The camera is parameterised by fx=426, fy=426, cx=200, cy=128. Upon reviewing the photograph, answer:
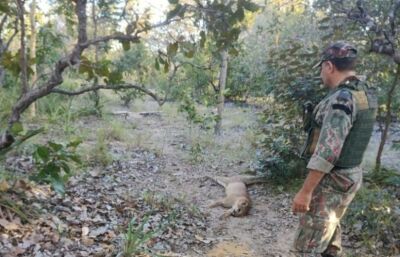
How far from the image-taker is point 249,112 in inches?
459

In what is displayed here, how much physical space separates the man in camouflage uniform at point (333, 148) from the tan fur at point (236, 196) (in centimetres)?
190

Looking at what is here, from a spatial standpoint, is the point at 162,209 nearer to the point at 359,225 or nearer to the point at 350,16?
the point at 359,225

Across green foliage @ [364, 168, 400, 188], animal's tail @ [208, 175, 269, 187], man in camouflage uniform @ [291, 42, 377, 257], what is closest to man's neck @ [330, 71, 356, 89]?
man in camouflage uniform @ [291, 42, 377, 257]

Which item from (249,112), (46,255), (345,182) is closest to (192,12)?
(345,182)

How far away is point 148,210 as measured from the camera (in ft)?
13.5

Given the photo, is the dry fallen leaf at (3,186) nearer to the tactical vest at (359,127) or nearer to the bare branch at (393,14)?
the tactical vest at (359,127)

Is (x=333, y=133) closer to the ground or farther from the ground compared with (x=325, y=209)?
farther from the ground

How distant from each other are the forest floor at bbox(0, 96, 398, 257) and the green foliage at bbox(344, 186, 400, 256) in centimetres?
60

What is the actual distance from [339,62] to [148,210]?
7.90ft

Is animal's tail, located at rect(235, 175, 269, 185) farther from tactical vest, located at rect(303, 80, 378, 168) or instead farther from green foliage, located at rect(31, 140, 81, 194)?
green foliage, located at rect(31, 140, 81, 194)

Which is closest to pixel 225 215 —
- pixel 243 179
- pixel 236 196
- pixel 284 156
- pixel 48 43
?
pixel 236 196

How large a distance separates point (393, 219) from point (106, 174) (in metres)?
3.15

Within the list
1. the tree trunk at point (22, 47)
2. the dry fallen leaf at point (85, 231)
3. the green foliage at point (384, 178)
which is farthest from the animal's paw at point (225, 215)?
the tree trunk at point (22, 47)

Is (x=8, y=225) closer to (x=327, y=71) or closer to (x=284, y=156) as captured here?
(x=327, y=71)
